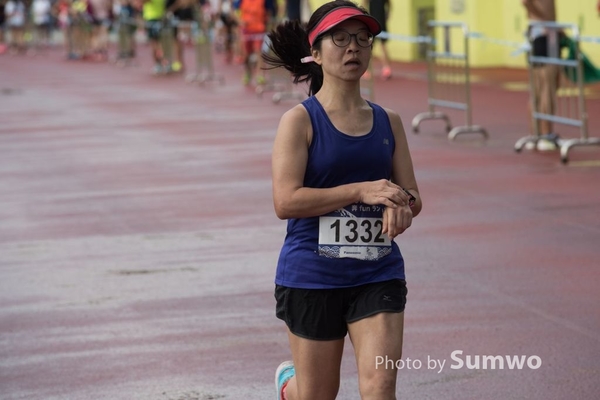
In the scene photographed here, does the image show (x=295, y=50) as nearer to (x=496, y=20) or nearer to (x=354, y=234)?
(x=354, y=234)

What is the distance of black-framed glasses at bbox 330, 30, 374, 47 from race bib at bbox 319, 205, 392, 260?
0.57m

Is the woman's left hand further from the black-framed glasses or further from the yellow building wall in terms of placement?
the yellow building wall

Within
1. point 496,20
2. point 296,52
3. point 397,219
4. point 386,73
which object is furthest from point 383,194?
point 496,20

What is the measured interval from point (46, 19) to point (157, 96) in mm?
26454

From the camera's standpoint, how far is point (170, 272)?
937 cm

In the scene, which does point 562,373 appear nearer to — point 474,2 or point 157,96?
point 157,96

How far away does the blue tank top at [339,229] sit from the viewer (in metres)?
4.81

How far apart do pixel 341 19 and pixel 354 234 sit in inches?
29.4

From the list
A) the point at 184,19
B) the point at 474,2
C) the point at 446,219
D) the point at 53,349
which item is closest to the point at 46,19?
the point at 184,19

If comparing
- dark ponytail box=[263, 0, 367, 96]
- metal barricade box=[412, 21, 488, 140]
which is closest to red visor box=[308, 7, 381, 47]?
dark ponytail box=[263, 0, 367, 96]

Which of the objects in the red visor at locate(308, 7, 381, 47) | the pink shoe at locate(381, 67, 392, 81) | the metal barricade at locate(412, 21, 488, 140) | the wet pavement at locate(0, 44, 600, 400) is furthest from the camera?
the pink shoe at locate(381, 67, 392, 81)

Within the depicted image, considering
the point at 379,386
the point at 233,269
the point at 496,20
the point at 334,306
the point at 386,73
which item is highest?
the point at 334,306

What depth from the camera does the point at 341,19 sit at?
15.7 feet

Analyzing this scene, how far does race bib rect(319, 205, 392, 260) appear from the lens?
4812 mm
